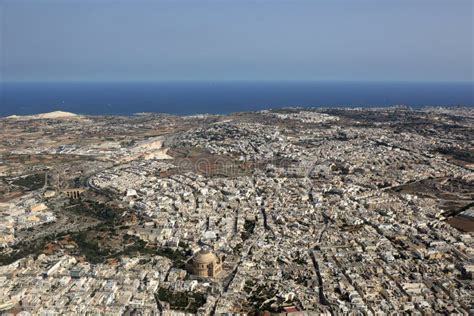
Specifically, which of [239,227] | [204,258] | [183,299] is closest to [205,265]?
[204,258]

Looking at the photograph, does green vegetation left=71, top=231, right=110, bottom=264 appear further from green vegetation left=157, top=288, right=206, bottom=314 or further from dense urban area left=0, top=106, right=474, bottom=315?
green vegetation left=157, top=288, right=206, bottom=314

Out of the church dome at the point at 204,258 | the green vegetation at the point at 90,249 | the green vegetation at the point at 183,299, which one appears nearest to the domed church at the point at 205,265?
the church dome at the point at 204,258

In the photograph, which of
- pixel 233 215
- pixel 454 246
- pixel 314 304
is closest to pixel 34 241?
pixel 233 215

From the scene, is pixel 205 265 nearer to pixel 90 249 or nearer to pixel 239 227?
pixel 239 227

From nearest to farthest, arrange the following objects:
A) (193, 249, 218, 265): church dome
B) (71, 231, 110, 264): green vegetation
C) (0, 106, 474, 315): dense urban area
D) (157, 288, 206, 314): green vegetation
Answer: (157, 288, 206, 314): green vegetation → (0, 106, 474, 315): dense urban area → (193, 249, 218, 265): church dome → (71, 231, 110, 264): green vegetation

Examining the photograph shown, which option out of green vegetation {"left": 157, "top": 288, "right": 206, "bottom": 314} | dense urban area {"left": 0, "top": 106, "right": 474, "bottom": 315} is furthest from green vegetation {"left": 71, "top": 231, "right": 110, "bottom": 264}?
green vegetation {"left": 157, "top": 288, "right": 206, "bottom": 314}

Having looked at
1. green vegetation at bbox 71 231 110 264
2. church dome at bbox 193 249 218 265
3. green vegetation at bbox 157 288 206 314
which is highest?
church dome at bbox 193 249 218 265

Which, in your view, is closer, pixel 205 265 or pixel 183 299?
pixel 183 299

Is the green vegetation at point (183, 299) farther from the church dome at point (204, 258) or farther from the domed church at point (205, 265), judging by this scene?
the church dome at point (204, 258)
